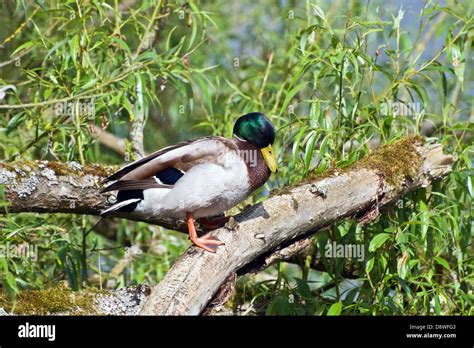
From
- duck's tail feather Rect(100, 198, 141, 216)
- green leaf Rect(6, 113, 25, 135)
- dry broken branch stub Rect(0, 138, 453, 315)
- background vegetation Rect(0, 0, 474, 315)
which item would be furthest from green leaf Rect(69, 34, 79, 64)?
duck's tail feather Rect(100, 198, 141, 216)

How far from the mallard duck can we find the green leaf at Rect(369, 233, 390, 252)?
1.90 feet

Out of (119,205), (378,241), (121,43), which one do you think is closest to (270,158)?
(378,241)

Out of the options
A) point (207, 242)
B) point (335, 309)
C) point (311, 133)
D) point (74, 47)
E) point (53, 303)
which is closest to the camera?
point (207, 242)

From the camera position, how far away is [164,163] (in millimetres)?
4133

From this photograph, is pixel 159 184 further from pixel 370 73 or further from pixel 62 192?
pixel 370 73

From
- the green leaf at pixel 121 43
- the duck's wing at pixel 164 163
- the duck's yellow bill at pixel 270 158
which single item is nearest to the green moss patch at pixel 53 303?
the duck's wing at pixel 164 163

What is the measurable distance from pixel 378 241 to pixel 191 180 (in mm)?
935

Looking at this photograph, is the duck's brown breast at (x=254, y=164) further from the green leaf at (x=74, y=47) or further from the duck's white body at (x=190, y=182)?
the green leaf at (x=74, y=47)

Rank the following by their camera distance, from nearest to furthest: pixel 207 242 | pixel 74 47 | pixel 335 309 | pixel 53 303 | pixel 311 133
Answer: pixel 207 242, pixel 53 303, pixel 335 309, pixel 311 133, pixel 74 47

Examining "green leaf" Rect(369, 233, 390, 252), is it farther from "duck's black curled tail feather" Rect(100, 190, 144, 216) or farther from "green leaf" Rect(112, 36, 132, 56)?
"green leaf" Rect(112, 36, 132, 56)

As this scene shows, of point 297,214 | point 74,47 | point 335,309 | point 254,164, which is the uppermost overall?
point 74,47

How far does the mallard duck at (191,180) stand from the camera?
4047mm

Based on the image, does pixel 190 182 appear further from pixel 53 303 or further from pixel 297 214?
pixel 53 303
